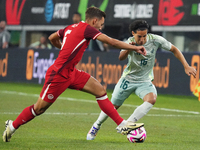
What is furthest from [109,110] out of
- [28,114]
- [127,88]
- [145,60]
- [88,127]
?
[88,127]

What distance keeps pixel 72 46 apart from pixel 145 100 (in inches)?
60.5

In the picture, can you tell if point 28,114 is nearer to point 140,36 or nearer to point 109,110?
point 109,110

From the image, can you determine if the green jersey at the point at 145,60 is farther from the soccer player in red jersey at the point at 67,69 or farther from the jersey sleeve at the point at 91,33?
the jersey sleeve at the point at 91,33

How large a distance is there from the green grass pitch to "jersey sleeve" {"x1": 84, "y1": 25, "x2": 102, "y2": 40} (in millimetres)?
1460

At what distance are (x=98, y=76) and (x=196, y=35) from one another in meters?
3.71

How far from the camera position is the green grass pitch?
6.41 metres

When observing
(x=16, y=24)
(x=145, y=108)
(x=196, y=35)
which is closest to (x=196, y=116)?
(x=145, y=108)

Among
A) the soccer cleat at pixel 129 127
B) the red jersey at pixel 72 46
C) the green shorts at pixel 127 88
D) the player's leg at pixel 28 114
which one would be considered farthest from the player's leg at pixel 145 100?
the player's leg at pixel 28 114

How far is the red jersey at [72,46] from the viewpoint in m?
6.23

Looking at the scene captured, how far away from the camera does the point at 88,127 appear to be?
27.0 feet

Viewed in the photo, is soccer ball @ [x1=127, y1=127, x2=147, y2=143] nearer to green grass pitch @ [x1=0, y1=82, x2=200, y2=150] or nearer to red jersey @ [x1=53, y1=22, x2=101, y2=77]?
green grass pitch @ [x1=0, y1=82, x2=200, y2=150]

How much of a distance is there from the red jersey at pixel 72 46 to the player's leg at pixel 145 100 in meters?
1.26

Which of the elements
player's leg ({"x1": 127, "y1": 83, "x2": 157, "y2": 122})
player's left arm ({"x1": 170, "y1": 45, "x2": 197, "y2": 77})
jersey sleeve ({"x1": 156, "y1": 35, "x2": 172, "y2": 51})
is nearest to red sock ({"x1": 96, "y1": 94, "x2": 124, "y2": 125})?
player's leg ({"x1": 127, "y1": 83, "x2": 157, "y2": 122})

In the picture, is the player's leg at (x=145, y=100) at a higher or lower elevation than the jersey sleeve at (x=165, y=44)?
lower
